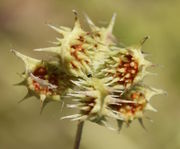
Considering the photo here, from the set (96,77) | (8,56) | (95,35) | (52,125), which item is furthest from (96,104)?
(8,56)

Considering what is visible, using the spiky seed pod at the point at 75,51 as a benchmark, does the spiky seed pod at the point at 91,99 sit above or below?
below

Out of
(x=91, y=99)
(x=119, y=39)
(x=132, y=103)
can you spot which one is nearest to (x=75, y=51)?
(x=91, y=99)

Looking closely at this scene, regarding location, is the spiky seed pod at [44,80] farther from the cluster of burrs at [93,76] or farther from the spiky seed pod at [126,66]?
the spiky seed pod at [126,66]

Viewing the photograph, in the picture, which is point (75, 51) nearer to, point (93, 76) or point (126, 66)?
point (93, 76)

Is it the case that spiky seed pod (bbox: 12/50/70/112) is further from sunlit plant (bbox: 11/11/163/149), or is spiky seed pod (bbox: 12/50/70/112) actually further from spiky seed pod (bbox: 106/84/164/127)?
spiky seed pod (bbox: 106/84/164/127)

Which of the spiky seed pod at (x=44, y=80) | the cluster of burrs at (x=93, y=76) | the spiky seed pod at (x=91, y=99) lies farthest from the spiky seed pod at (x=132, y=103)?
the spiky seed pod at (x=44, y=80)

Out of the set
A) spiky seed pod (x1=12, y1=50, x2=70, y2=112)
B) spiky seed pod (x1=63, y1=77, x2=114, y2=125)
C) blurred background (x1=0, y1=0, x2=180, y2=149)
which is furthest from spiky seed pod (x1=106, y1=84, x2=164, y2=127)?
blurred background (x1=0, y1=0, x2=180, y2=149)

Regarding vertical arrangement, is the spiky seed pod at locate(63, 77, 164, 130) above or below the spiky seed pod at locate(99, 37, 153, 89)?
below
